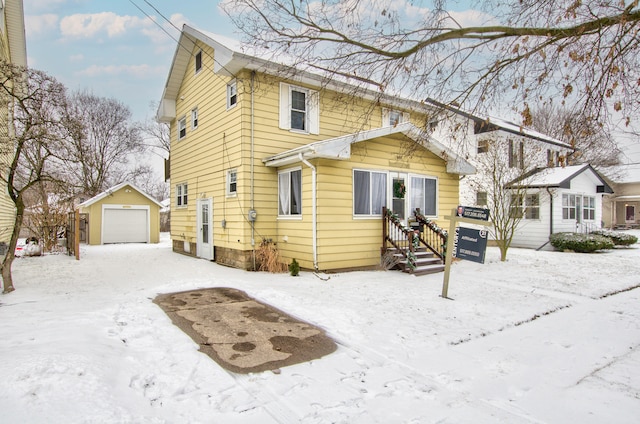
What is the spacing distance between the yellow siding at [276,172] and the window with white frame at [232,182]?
6.9 inches

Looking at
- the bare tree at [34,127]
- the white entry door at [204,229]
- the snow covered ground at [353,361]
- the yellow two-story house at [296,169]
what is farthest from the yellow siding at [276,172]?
the bare tree at [34,127]

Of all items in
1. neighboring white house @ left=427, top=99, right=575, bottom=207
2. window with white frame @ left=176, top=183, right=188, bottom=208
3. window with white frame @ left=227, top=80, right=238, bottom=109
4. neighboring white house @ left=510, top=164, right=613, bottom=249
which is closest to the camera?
neighboring white house @ left=427, top=99, right=575, bottom=207

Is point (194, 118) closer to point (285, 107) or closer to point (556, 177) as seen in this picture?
point (285, 107)

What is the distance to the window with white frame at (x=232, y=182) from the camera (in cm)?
1048

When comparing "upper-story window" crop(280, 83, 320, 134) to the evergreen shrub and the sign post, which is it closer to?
the sign post

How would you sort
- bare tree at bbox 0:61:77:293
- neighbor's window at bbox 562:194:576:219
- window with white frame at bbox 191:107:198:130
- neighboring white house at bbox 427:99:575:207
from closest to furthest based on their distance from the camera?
neighboring white house at bbox 427:99:575:207, bare tree at bbox 0:61:77:293, window with white frame at bbox 191:107:198:130, neighbor's window at bbox 562:194:576:219

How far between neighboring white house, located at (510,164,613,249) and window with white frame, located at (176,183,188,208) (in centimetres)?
1417

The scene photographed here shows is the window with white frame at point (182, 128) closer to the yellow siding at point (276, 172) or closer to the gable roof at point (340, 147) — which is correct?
the yellow siding at point (276, 172)

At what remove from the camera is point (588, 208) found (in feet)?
62.5

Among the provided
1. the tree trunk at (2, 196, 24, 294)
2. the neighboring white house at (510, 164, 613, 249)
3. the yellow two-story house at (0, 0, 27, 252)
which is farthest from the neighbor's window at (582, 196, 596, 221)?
the yellow two-story house at (0, 0, 27, 252)

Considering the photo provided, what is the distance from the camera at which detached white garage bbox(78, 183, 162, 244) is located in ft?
66.0

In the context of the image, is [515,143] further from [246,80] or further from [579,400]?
[579,400]

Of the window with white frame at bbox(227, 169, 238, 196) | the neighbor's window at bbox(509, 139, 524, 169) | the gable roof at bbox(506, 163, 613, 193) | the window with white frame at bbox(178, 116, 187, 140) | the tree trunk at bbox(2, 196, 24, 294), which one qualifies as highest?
the window with white frame at bbox(178, 116, 187, 140)

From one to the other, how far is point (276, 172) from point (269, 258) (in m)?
2.60
